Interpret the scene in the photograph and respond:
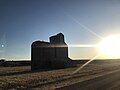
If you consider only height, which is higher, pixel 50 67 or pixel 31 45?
pixel 31 45

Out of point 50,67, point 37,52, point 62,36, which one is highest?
point 62,36

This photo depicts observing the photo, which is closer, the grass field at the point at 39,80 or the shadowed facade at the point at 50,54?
the grass field at the point at 39,80

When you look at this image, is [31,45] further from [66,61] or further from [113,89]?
[113,89]

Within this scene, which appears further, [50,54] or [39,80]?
[50,54]

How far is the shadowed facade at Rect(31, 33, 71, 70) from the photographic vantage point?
54656 millimetres

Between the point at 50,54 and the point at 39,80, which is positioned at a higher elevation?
the point at 50,54

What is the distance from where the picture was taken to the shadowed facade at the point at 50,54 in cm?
5466

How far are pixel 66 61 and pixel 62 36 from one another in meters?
7.10

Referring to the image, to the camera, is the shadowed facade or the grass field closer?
the grass field

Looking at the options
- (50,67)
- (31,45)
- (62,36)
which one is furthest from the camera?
(62,36)

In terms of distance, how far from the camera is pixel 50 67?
191 ft

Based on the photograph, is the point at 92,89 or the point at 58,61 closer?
the point at 92,89

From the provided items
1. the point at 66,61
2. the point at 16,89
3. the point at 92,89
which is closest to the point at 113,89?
the point at 92,89

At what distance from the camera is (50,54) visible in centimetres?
5853
